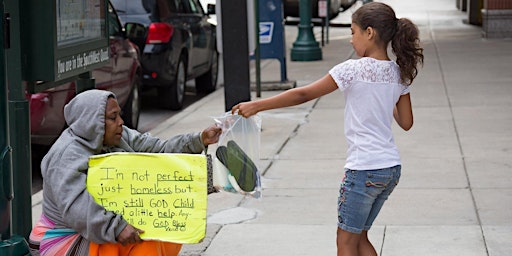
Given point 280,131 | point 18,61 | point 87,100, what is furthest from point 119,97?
point 87,100

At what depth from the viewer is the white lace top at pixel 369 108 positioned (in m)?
4.35

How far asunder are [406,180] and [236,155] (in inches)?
→ 134

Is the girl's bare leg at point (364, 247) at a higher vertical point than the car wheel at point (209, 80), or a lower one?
higher

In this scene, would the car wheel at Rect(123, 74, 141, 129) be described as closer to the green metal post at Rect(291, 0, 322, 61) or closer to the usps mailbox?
the usps mailbox

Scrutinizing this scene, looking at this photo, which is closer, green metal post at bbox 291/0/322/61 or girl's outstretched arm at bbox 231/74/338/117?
girl's outstretched arm at bbox 231/74/338/117

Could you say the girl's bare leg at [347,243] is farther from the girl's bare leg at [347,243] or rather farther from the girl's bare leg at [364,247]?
the girl's bare leg at [364,247]

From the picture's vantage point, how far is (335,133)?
9805mm

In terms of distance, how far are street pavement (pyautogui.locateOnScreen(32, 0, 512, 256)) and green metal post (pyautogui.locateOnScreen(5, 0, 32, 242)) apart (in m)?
1.24

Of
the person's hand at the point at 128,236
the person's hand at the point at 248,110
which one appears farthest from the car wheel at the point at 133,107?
the person's hand at the point at 128,236

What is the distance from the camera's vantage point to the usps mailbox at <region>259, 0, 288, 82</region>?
13.7 metres

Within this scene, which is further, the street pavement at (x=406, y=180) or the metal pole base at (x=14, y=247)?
the street pavement at (x=406, y=180)

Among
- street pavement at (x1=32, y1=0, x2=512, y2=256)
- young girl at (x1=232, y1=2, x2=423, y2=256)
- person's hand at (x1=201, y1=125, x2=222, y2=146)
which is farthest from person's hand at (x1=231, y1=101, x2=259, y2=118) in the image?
street pavement at (x1=32, y1=0, x2=512, y2=256)

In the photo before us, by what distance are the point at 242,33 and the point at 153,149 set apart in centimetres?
400

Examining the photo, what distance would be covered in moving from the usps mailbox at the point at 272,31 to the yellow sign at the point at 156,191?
31.5 ft
